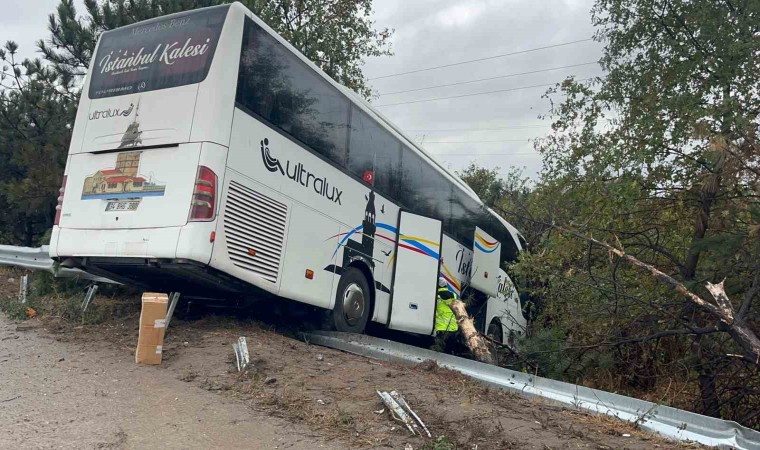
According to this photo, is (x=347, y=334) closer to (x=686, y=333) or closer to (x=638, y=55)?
(x=686, y=333)

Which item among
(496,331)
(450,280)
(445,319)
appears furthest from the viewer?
(496,331)

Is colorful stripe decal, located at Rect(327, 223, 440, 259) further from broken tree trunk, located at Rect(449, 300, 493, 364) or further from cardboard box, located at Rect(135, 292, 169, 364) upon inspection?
cardboard box, located at Rect(135, 292, 169, 364)

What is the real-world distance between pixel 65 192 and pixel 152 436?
12.9ft

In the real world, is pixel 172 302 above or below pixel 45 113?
below

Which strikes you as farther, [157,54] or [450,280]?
[450,280]

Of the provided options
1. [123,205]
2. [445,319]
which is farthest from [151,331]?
[445,319]

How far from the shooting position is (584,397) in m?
6.37

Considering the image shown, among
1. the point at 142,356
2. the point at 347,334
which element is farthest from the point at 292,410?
the point at 347,334

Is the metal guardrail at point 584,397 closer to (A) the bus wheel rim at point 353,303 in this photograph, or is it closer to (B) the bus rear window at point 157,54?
(A) the bus wheel rim at point 353,303

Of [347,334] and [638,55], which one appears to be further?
[638,55]

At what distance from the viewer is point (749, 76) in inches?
343

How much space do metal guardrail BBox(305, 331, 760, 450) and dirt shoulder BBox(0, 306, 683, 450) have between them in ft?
0.63

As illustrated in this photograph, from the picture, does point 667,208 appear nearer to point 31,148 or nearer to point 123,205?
point 123,205

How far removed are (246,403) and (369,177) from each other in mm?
4710
